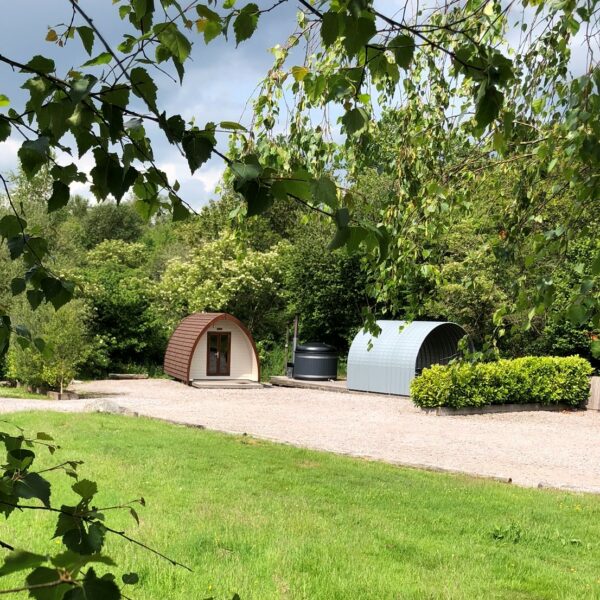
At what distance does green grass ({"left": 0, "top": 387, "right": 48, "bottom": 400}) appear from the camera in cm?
1656

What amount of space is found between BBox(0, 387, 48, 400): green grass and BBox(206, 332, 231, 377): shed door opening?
6.17 metres

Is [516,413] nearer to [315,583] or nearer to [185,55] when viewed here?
[315,583]

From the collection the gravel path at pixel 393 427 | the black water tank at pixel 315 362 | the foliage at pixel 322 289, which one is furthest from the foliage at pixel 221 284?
the gravel path at pixel 393 427

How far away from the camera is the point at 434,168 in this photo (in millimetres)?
4500

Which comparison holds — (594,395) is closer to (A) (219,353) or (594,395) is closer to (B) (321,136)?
(A) (219,353)

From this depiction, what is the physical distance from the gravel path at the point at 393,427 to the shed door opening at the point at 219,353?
2.35 m

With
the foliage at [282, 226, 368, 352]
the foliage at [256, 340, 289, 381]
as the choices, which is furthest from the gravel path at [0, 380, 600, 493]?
the foliage at [282, 226, 368, 352]

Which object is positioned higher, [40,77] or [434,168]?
[434,168]

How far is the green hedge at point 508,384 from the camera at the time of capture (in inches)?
623

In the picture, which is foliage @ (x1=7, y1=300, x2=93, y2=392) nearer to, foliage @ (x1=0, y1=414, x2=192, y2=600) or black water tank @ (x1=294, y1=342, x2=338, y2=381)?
black water tank @ (x1=294, y1=342, x2=338, y2=381)

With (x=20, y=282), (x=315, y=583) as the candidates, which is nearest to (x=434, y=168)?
(x=315, y=583)

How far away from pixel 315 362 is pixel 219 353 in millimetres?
3257

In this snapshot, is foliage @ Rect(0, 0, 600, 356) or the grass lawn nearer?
foliage @ Rect(0, 0, 600, 356)

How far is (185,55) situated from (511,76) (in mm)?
708
